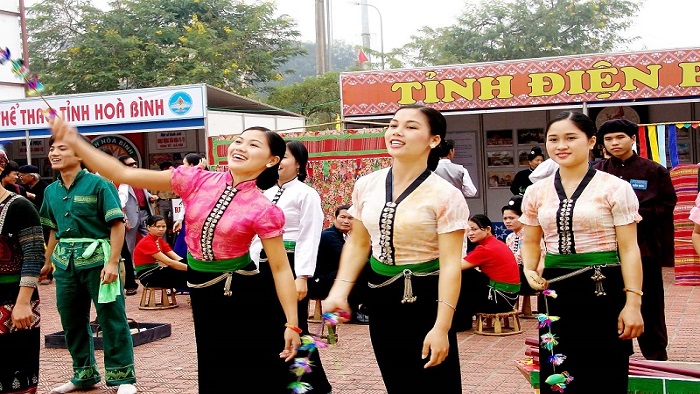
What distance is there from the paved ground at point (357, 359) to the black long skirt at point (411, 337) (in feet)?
7.81

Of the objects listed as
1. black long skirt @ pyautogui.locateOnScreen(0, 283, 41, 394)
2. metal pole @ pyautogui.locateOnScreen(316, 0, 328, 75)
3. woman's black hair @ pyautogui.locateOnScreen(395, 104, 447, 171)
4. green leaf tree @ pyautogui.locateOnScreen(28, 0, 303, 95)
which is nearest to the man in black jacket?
black long skirt @ pyautogui.locateOnScreen(0, 283, 41, 394)

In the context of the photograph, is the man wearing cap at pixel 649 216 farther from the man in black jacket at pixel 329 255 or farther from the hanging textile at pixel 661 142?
the hanging textile at pixel 661 142

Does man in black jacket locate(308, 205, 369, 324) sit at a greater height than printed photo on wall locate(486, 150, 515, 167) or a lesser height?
lesser

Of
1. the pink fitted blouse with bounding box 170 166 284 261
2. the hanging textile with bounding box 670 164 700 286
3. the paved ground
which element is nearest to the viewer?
the pink fitted blouse with bounding box 170 166 284 261

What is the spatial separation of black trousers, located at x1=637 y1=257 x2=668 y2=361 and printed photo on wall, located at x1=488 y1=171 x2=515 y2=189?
8.34 metres

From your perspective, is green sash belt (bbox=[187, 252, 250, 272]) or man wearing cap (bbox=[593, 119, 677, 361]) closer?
green sash belt (bbox=[187, 252, 250, 272])

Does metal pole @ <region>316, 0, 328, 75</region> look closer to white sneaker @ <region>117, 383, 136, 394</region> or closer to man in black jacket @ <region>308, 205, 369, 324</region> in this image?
man in black jacket @ <region>308, 205, 369, 324</region>

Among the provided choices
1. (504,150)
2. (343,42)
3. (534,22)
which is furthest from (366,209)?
(343,42)

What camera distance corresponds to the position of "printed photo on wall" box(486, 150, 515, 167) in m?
14.5

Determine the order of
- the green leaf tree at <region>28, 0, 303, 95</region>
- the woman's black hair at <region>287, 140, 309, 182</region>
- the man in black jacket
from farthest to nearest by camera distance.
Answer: the green leaf tree at <region>28, 0, 303, 95</region> → the man in black jacket → the woman's black hair at <region>287, 140, 309, 182</region>

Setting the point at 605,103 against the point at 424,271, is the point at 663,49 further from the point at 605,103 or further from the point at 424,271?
the point at 424,271

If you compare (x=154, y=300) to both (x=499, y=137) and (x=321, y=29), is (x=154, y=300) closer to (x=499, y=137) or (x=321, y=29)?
(x=499, y=137)

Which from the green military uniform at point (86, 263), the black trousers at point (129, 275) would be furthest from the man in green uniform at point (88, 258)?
the black trousers at point (129, 275)

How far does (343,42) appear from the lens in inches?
3093
